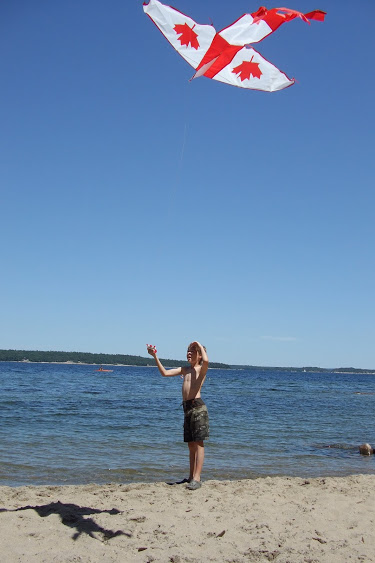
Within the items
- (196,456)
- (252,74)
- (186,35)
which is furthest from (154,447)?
(186,35)

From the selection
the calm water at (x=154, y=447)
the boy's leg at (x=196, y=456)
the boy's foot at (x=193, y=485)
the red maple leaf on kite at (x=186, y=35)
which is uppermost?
the red maple leaf on kite at (x=186, y=35)

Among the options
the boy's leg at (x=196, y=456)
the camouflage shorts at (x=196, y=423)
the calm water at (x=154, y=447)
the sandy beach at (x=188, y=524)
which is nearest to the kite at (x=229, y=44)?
the camouflage shorts at (x=196, y=423)

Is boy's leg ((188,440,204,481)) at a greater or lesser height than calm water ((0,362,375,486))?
greater

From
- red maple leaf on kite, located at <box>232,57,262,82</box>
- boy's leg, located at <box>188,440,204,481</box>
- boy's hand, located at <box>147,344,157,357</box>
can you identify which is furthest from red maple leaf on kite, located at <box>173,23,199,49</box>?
boy's leg, located at <box>188,440,204,481</box>

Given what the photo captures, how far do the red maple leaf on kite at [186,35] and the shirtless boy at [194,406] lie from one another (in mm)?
3567

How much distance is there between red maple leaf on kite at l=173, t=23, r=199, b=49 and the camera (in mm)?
5762

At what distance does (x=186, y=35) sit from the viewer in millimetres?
5789

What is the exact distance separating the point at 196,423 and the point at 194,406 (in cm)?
20

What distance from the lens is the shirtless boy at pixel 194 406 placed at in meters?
6.03

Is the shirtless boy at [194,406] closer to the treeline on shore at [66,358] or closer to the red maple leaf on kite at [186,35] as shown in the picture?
the red maple leaf on kite at [186,35]

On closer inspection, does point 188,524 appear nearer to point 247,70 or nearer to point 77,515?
point 77,515

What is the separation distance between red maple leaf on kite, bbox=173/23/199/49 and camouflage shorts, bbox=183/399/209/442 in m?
4.28

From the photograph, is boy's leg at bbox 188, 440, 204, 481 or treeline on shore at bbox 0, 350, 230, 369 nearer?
boy's leg at bbox 188, 440, 204, 481

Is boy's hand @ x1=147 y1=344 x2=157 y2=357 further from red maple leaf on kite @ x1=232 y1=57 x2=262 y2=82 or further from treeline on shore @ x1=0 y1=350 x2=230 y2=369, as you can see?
treeline on shore @ x1=0 y1=350 x2=230 y2=369
